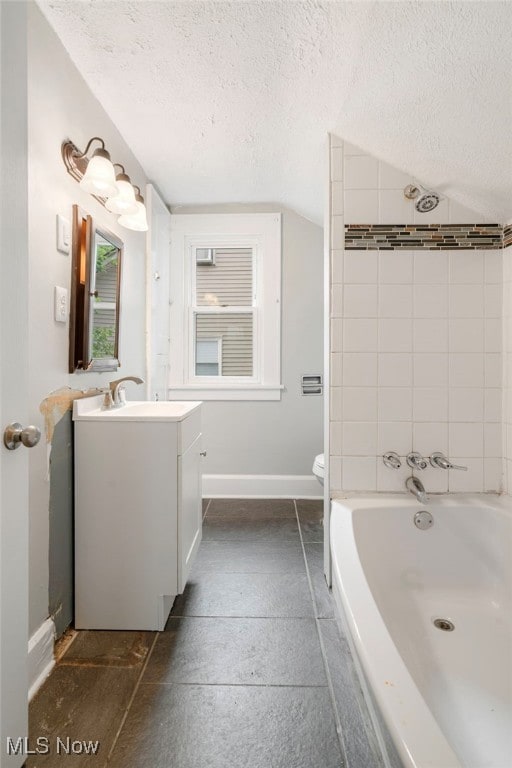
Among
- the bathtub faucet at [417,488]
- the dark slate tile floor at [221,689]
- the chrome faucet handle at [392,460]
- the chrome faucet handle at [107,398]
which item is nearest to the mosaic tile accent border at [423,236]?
the chrome faucet handle at [392,460]

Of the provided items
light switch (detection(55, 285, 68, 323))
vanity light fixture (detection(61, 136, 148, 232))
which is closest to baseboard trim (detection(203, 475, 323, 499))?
light switch (detection(55, 285, 68, 323))

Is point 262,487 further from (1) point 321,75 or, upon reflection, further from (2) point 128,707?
(1) point 321,75

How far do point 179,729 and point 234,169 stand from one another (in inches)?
98.8

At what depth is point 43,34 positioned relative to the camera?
1.15 metres

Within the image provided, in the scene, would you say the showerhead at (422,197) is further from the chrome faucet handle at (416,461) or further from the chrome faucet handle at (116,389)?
the chrome faucet handle at (116,389)

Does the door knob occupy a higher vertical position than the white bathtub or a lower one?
higher

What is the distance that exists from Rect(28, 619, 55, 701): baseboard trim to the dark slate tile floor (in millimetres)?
27

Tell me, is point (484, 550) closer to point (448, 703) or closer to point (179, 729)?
point (448, 703)

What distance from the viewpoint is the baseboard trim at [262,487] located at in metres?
2.59

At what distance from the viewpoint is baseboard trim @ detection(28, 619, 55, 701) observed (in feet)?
3.52

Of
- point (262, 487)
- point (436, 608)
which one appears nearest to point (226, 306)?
point (262, 487)

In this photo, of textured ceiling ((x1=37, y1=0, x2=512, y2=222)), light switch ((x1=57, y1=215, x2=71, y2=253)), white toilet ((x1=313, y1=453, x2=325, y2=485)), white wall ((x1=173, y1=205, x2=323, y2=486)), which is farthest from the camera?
white wall ((x1=173, y1=205, x2=323, y2=486))

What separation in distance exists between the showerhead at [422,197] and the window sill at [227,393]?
1.45m

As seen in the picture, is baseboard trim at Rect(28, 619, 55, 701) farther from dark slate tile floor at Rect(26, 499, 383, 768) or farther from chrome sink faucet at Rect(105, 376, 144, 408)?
chrome sink faucet at Rect(105, 376, 144, 408)
